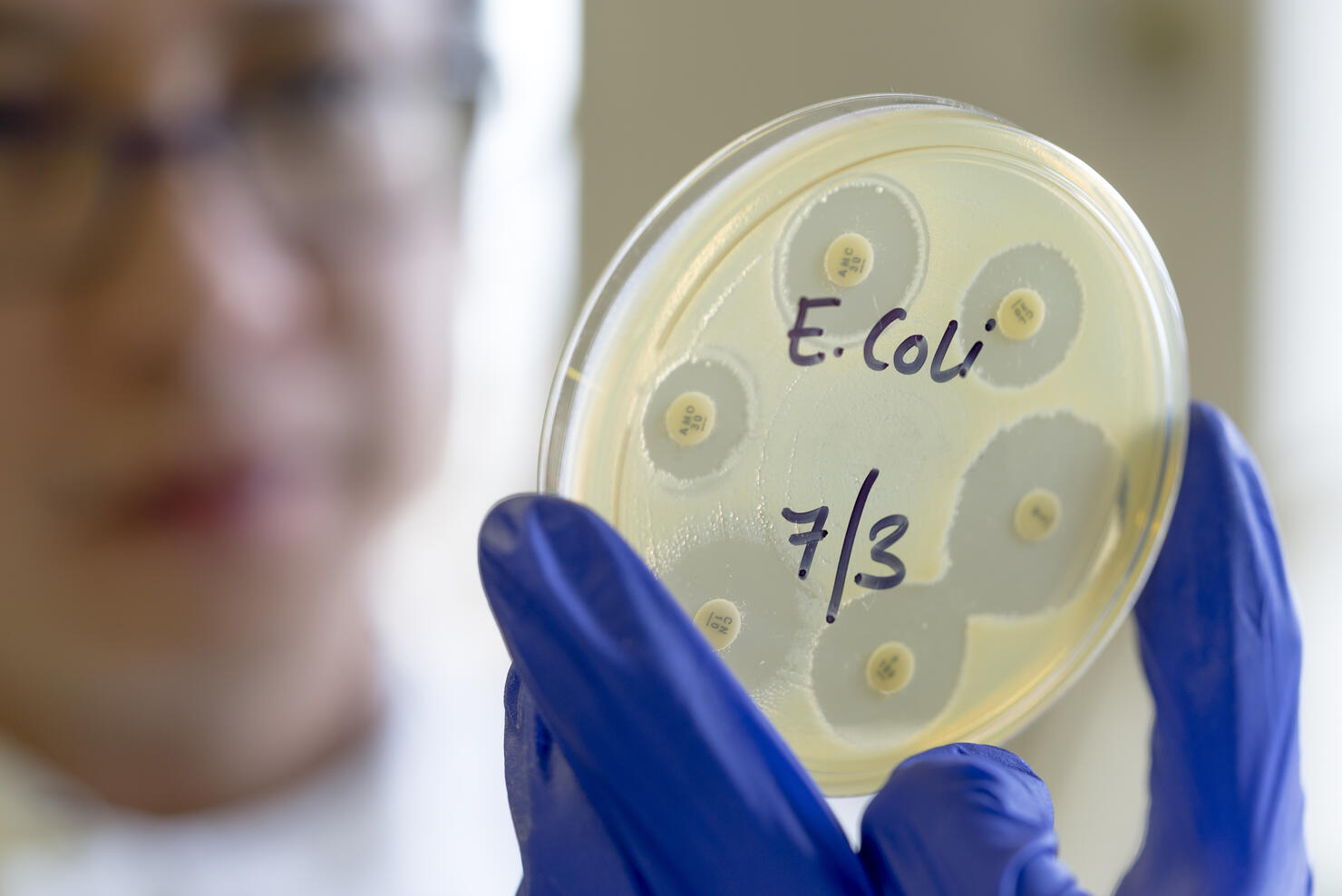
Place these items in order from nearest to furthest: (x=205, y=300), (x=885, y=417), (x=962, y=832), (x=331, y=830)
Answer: (x=962, y=832), (x=885, y=417), (x=205, y=300), (x=331, y=830)

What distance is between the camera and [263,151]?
135 centimetres

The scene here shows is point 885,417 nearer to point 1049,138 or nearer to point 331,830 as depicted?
point 1049,138

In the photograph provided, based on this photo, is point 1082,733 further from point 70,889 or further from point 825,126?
point 70,889

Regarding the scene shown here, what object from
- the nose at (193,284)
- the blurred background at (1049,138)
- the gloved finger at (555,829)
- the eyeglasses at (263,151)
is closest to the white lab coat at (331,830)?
the blurred background at (1049,138)

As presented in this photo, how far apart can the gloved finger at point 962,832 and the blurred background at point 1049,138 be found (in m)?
1.03

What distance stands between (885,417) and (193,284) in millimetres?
1053

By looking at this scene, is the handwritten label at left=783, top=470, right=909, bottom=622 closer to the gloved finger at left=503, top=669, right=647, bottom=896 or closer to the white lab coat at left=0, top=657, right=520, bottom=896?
the gloved finger at left=503, top=669, right=647, bottom=896

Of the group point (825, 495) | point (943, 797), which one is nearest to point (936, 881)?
point (943, 797)

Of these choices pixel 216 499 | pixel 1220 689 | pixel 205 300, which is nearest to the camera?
pixel 1220 689

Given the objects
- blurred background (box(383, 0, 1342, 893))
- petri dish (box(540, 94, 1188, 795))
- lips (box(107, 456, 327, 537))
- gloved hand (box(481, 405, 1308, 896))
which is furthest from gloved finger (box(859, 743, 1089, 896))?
lips (box(107, 456, 327, 537))

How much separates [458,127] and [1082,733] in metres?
1.69

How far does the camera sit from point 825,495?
0.60 metres

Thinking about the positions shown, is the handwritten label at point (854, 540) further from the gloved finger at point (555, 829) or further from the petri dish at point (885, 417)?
the gloved finger at point (555, 829)

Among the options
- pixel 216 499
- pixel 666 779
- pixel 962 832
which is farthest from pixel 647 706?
pixel 216 499
